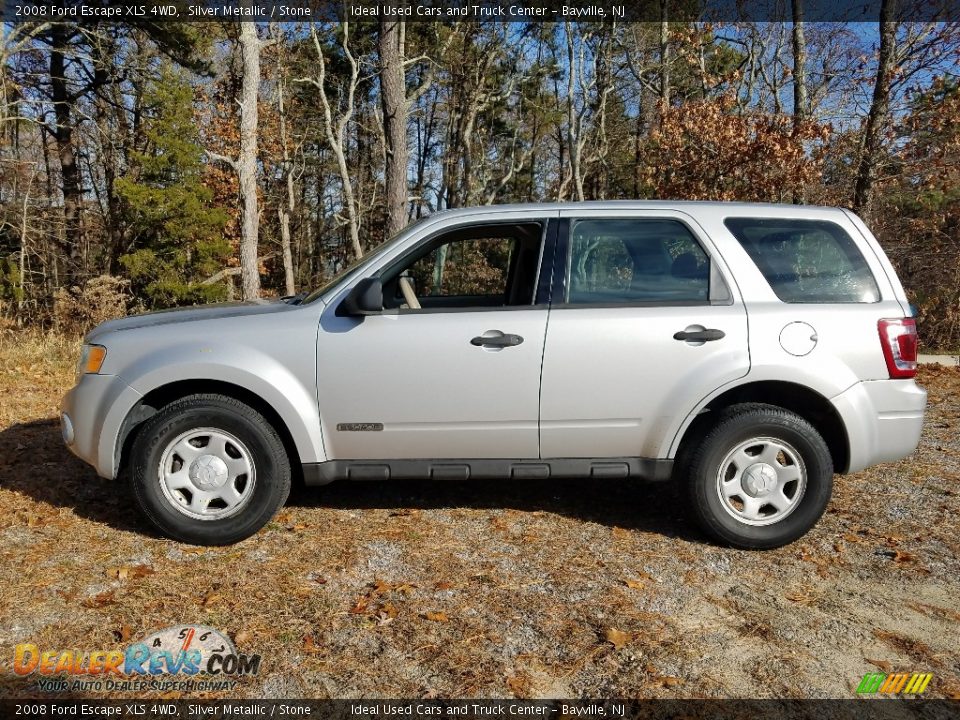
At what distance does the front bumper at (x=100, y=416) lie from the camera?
3.98 meters

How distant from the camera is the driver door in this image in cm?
395

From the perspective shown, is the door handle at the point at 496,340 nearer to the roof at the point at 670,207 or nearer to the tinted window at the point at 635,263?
the tinted window at the point at 635,263

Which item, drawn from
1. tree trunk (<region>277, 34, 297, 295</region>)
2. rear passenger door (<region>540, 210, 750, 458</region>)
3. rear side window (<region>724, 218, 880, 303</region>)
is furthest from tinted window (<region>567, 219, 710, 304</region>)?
tree trunk (<region>277, 34, 297, 295</region>)

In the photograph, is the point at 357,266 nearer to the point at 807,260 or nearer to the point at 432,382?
the point at 432,382

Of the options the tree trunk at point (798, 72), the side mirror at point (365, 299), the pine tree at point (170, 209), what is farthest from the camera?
the pine tree at point (170, 209)

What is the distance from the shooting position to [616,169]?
104ft

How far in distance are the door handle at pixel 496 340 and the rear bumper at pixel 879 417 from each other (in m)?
1.78

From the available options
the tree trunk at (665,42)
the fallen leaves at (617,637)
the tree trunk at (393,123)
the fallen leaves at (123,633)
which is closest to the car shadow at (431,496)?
the fallen leaves at (123,633)

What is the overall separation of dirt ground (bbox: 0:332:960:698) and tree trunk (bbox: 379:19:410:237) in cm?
955

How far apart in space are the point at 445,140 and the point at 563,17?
10.2 m

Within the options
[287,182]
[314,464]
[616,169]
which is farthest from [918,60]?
[287,182]

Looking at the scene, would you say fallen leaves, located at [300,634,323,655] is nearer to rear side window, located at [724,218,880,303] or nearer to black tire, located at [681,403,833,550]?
black tire, located at [681,403,833,550]

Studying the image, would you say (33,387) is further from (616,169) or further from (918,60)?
(616,169)

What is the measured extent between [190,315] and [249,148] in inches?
483
